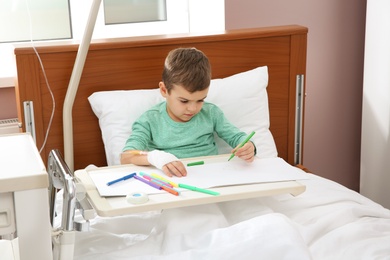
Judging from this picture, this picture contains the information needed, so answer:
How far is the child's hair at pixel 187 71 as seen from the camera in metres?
1.89

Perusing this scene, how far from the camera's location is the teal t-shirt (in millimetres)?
1992

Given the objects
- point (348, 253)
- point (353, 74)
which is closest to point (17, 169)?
point (348, 253)

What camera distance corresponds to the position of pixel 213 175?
5.67 ft

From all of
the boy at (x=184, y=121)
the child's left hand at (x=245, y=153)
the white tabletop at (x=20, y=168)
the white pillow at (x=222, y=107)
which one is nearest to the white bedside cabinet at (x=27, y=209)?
the white tabletop at (x=20, y=168)

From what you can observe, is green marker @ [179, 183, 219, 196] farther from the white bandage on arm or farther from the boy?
the boy

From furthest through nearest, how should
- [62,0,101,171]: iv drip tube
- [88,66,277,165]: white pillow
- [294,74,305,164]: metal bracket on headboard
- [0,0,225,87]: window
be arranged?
[0,0,225,87]: window
[294,74,305,164]: metal bracket on headboard
[88,66,277,165]: white pillow
[62,0,101,171]: iv drip tube

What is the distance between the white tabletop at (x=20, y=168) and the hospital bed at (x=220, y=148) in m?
0.06

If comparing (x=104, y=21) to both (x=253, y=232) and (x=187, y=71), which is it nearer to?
(x=187, y=71)

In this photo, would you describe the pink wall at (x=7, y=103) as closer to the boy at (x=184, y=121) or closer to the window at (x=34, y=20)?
the window at (x=34, y=20)

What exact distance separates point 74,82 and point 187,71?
37cm

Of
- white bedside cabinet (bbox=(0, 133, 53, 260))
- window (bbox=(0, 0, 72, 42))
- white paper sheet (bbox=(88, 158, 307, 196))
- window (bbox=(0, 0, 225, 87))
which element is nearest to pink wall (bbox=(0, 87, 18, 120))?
window (bbox=(0, 0, 225, 87))

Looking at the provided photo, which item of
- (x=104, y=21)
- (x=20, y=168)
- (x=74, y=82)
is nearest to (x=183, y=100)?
(x=74, y=82)

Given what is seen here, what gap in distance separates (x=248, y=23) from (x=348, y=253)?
4.47ft

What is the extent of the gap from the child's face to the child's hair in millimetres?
13
